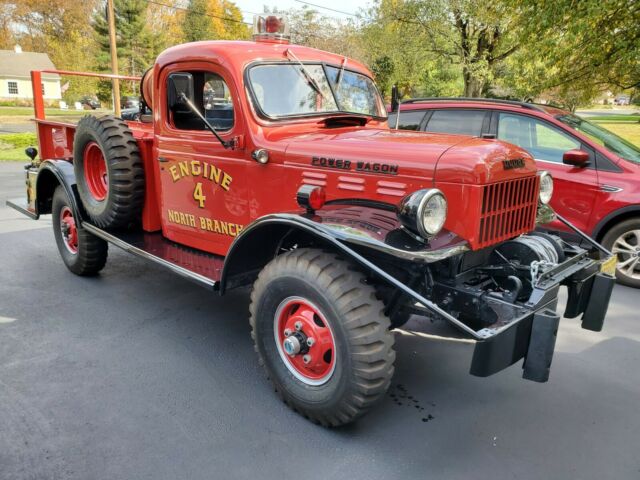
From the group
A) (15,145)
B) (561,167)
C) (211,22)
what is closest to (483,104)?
(561,167)

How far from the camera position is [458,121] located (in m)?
6.12

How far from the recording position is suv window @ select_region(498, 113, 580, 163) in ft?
17.8

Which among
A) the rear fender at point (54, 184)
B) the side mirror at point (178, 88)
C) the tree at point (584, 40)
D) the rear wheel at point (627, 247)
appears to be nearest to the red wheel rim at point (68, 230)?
the rear fender at point (54, 184)

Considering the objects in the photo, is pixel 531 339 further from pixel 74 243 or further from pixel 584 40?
pixel 584 40

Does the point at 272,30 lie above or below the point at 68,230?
above

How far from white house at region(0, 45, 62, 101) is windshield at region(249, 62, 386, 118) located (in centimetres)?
5208

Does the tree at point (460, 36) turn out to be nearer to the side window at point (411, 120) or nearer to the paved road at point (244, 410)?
the side window at point (411, 120)

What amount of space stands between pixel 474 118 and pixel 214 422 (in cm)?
468

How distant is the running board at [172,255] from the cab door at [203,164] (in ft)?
0.28

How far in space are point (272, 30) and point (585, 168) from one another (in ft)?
11.5

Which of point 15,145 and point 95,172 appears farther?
point 15,145

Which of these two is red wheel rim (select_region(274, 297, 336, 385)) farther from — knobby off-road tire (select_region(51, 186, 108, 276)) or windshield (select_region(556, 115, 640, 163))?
windshield (select_region(556, 115, 640, 163))

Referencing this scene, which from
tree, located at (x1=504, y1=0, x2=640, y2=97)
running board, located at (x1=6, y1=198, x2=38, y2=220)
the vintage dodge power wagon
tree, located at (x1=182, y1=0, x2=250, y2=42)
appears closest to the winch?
the vintage dodge power wagon

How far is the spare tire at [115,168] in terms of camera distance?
13.1ft
